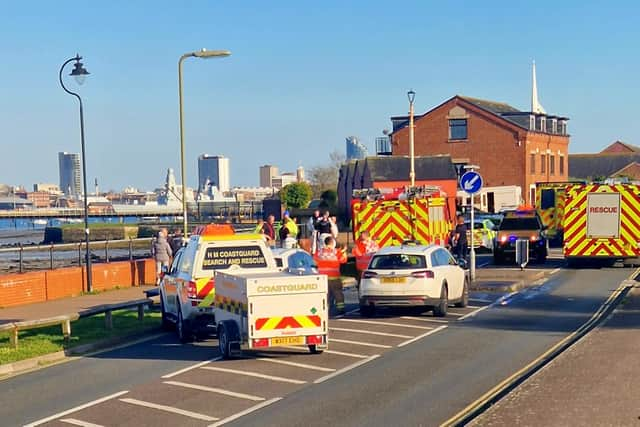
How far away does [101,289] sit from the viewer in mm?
27406

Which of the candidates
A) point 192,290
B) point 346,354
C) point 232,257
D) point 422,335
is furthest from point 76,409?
point 422,335

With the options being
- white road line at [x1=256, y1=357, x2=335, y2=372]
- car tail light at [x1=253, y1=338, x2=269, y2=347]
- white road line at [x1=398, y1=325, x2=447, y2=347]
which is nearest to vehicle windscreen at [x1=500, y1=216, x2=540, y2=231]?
white road line at [x1=398, y1=325, x2=447, y2=347]

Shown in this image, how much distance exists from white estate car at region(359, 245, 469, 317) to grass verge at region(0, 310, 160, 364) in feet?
14.7

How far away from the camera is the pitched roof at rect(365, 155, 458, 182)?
62875 millimetres

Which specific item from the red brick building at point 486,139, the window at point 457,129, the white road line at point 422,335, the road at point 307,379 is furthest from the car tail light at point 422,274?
the window at point 457,129

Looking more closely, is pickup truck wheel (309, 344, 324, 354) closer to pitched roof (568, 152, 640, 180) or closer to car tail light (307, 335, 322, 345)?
car tail light (307, 335, 322, 345)

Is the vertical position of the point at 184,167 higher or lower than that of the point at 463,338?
higher

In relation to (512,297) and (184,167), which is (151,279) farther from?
(512,297)

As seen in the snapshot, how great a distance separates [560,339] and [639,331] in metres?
1.36

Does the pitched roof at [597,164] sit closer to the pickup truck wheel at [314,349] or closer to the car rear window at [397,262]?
the car rear window at [397,262]

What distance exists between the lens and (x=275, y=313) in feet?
47.2

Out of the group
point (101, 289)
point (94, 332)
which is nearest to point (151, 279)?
point (101, 289)

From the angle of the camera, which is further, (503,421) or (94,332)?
(94,332)

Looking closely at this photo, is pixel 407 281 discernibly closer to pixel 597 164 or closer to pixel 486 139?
pixel 486 139
